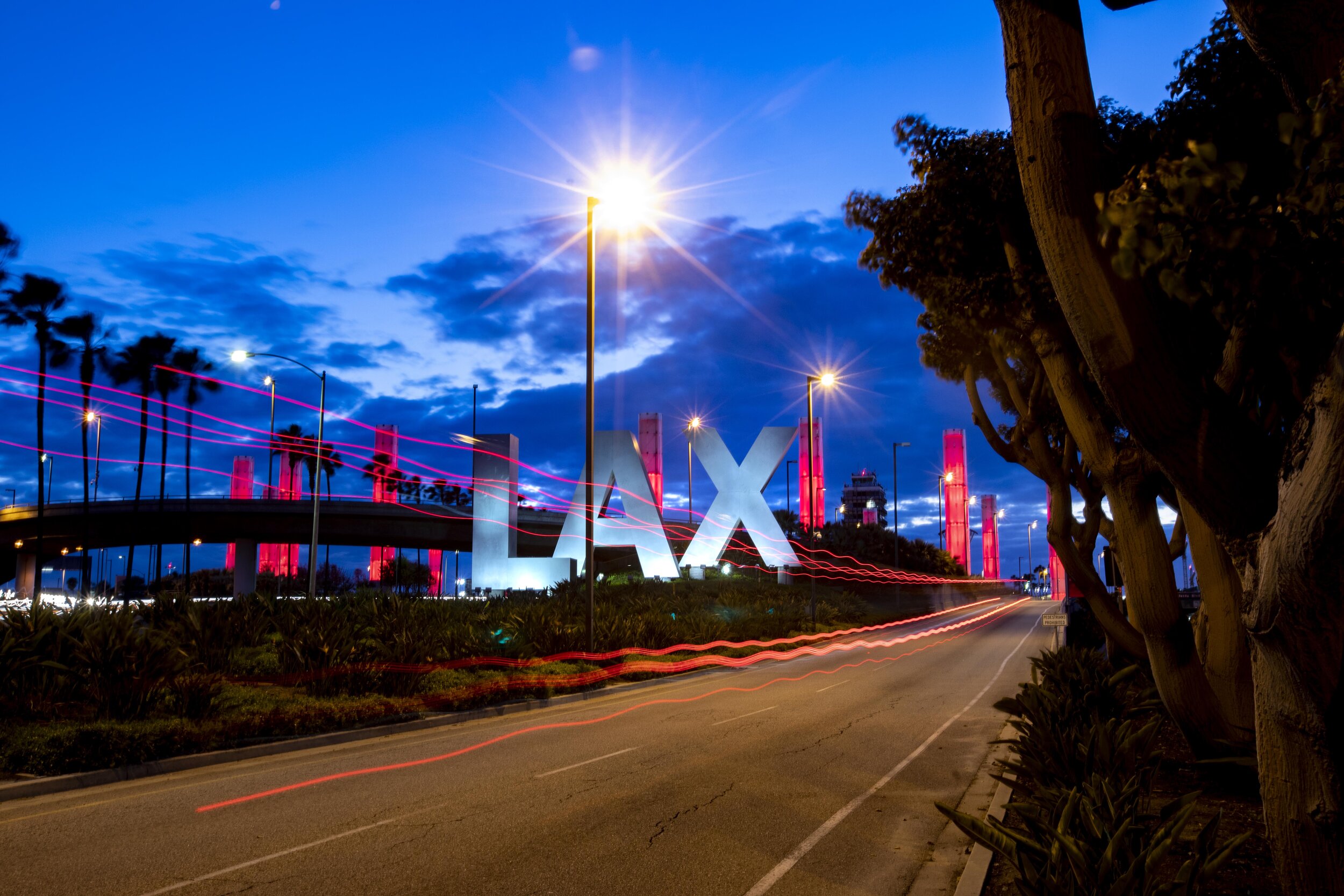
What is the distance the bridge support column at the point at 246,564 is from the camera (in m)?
68.7

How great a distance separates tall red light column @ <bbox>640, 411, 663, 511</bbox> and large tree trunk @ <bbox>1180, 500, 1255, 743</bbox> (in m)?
57.8

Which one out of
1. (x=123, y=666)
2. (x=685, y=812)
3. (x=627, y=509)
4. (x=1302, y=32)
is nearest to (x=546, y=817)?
(x=685, y=812)

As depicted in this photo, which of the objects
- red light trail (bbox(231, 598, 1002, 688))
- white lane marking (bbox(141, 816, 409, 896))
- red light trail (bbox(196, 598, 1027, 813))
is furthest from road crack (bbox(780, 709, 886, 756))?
red light trail (bbox(231, 598, 1002, 688))

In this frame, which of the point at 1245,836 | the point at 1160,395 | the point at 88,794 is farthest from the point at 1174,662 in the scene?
the point at 88,794

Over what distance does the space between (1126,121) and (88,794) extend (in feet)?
44.4

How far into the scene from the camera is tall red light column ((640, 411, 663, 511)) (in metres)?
67.7

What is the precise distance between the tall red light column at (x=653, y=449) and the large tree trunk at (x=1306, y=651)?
2441 inches

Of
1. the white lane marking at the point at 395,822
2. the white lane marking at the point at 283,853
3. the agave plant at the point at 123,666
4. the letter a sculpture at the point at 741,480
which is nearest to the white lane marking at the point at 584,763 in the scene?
the white lane marking at the point at 395,822

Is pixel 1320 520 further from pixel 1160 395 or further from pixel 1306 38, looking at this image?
pixel 1306 38

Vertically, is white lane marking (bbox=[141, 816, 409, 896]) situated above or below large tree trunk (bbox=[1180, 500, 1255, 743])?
below

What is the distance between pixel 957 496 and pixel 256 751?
109 metres

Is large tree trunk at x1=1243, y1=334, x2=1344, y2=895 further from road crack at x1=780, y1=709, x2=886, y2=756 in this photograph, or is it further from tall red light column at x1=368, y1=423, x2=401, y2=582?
tall red light column at x1=368, y1=423, x2=401, y2=582

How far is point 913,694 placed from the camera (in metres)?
19.2

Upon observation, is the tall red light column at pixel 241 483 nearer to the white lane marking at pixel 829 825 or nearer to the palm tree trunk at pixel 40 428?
the palm tree trunk at pixel 40 428
